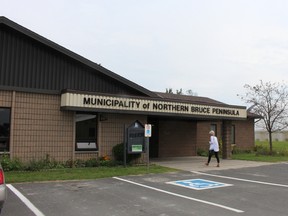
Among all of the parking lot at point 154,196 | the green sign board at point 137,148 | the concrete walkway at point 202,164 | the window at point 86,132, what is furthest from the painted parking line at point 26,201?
the concrete walkway at point 202,164

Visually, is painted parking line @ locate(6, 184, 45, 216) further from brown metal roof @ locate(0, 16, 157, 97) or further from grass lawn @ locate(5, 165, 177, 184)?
brown metal roof @ locate(0, 16, 157, 97)

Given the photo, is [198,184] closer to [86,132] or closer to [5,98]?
[86,132]

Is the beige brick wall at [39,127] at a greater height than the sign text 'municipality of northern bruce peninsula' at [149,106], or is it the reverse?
the sign text 'municipality of northern bruce peninsula' at [149,106]

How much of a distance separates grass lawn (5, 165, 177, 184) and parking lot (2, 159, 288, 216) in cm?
64

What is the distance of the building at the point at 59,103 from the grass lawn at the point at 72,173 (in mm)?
1446

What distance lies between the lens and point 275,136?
71750 millimetres

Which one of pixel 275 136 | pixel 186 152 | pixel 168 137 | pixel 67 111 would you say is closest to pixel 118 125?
pixel 67 111

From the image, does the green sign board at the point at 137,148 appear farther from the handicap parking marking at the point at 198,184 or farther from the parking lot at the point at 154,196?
the handicap parking marking at the point at 198,184

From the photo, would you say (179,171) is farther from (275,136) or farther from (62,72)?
(275,136)

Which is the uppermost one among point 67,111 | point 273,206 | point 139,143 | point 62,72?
point 62,72

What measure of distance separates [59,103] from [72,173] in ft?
11.3

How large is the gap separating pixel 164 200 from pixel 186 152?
15411mm

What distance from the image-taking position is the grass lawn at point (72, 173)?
12077 millimetres

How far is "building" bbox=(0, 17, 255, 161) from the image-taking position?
47.9 ft
